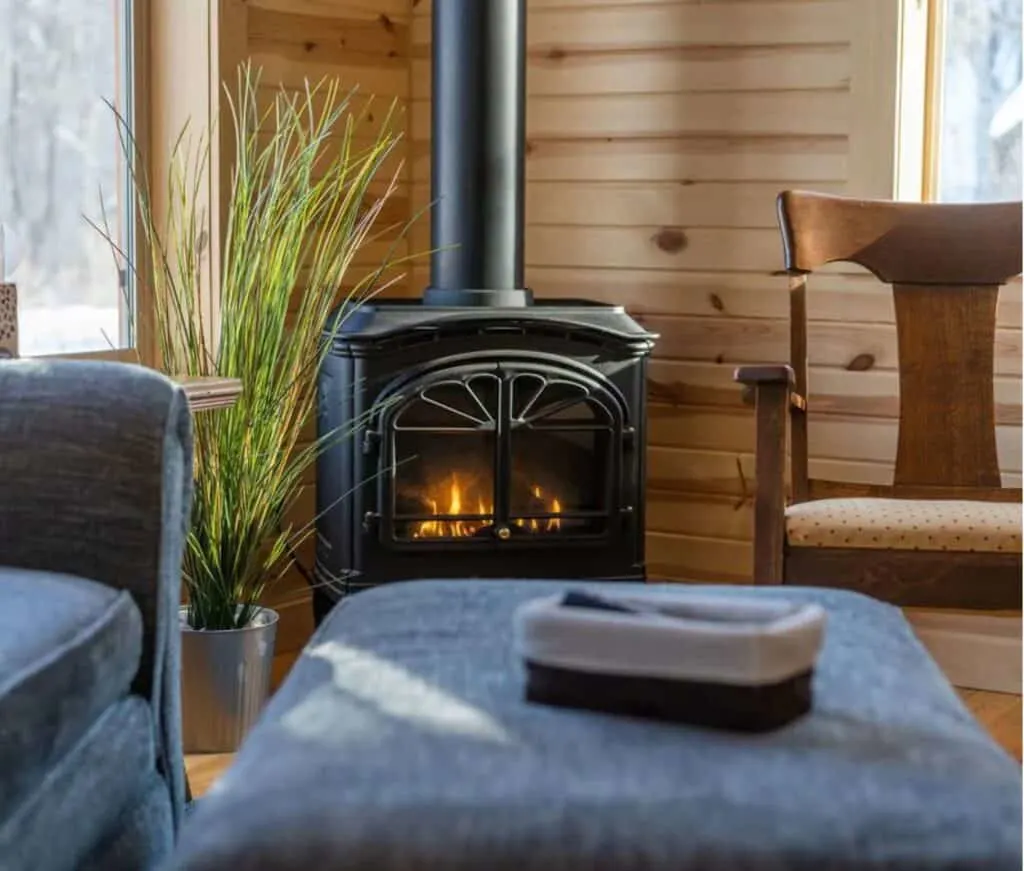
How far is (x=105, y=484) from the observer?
196 centimetres

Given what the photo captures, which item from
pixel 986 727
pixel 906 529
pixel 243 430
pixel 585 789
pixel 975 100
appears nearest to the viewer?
pixel 585 789

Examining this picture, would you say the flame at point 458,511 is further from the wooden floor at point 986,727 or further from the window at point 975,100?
the window at point 975,100

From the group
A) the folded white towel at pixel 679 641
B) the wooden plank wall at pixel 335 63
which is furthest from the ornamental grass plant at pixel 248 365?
the folded white towel at pixel 679 641

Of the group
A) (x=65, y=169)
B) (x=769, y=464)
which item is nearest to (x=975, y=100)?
(x=769, y=464)

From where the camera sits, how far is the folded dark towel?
1.32 m

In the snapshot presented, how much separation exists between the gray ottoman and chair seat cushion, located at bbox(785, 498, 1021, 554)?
1.08 metres

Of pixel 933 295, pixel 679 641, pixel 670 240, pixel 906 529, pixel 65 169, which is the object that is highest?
pixel 65 169

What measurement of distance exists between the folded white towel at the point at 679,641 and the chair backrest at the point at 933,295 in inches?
64.2

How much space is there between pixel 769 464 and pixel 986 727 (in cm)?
82

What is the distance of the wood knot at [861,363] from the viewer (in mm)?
3400

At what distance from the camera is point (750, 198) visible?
3490 millimetres

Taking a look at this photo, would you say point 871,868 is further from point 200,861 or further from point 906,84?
point 906,84

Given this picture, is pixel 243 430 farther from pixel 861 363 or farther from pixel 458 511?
pixel 861 363

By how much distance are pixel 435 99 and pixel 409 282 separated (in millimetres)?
654
